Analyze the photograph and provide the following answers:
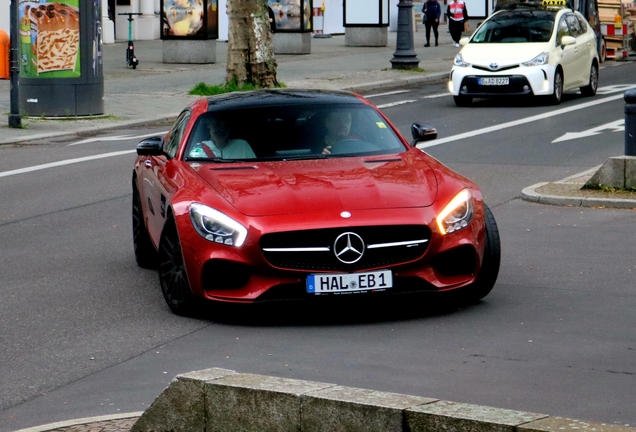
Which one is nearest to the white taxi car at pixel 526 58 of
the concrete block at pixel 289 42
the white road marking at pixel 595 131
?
the white road marking at pixel 595 131

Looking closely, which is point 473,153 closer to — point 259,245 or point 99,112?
point 99,112

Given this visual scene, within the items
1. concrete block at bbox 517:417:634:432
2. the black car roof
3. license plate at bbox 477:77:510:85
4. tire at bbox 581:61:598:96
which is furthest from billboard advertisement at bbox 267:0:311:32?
concrete block at bbox 517:417:634:432

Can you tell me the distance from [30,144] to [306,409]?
15.2m

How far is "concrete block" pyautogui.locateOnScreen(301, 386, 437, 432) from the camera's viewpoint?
4547 millimetres

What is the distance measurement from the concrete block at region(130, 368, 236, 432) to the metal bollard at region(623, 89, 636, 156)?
344 inches

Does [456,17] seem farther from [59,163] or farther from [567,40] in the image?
[59,163]

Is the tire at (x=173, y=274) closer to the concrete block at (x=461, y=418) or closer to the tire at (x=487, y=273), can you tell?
the tire at (x=487, y=273)

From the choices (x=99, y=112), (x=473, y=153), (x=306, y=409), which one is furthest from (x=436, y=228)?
(x=99, y=112)

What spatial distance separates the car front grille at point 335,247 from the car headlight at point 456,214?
17 cm

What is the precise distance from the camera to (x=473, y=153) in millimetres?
16969

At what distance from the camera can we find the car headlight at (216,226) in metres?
7.59

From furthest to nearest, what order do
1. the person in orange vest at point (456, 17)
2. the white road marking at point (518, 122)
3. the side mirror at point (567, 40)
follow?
the person in orange vest at point (456, 17) < the side mirror at point (567, 40) < the white road marking at point (518, 122)

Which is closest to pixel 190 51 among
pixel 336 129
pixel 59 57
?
pixel 59 57

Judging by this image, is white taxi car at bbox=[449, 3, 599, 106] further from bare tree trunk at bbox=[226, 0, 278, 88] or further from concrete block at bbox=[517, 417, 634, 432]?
concrete block at bbox=[517, 417, 634, 432]
